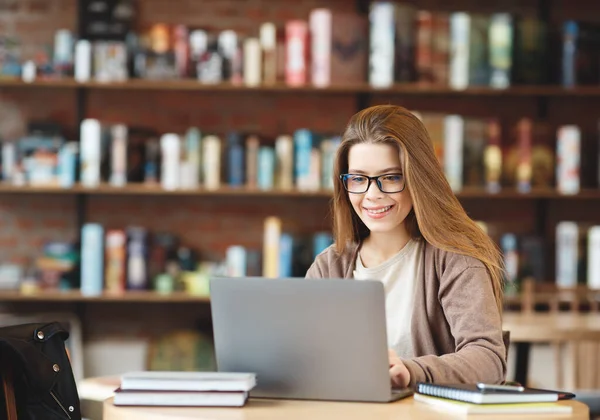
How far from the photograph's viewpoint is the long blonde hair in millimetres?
1896

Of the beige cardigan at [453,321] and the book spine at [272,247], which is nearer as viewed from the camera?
the beige cardigan at [453,321]

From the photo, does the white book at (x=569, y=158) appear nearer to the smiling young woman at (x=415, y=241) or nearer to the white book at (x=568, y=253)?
the white book at (x=568, y=253)

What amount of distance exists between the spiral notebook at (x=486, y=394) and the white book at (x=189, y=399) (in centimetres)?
31

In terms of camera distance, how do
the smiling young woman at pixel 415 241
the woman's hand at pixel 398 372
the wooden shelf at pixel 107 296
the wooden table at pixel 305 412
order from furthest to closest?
1. the wooden shelf at pixel 107 296
2. the smiling young woman at pixel 415 241
3. the woman's hand at pixel 398 372
4. the wooden table at pixel 305 412

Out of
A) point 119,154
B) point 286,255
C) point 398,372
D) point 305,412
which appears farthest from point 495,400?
point 119,154

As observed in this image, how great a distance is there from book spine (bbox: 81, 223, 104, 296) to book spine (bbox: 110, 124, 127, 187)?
0.69ft

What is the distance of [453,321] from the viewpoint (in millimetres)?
Result: 1860

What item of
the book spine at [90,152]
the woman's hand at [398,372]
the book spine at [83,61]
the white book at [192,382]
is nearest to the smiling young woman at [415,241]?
the woman's hand at [398,372]

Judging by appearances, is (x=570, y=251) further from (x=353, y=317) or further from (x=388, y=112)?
(x=353, y=317)

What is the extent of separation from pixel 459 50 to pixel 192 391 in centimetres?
284

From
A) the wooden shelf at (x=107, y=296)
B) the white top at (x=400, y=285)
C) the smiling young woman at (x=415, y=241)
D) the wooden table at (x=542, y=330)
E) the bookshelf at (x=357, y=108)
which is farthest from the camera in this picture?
the bookshelf at (x=357, y=108)

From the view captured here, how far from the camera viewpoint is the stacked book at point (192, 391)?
5.15 ft

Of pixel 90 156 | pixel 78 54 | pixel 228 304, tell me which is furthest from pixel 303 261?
pixel 228 304

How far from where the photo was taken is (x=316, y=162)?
4.09 m
